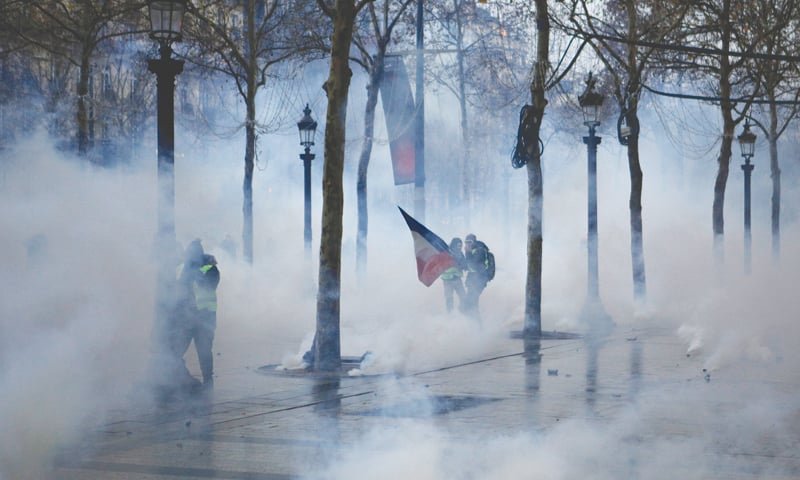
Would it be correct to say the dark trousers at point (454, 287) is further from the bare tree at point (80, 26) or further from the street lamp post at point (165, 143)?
the street lamp post at point (165, 143)

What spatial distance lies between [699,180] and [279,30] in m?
32.4

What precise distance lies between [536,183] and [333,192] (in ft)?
22.8

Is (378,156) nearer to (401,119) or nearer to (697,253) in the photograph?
(697,253)

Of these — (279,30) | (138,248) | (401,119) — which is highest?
(279,30)

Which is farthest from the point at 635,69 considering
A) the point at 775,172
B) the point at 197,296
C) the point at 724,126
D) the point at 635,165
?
the point at 197,296

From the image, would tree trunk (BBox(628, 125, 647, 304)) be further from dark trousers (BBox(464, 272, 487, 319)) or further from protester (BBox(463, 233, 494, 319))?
dark trousers (BBox(464, 272, 487, 319))

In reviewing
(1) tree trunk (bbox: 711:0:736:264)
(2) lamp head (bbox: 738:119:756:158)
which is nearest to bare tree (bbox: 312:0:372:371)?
(1) tree trunk (bbox: 711:0:736:264)

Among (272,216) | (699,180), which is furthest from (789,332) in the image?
(699,180)

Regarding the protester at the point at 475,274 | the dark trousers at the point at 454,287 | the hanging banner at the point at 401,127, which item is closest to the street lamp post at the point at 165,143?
the dark trousers at the point at 454,287

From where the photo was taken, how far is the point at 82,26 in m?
25.9

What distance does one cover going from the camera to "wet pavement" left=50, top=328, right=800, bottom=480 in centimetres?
833

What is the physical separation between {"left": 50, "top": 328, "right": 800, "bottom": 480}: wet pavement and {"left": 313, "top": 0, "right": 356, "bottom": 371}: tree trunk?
33.2 inches

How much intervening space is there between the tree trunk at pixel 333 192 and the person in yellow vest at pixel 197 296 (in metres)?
2.08

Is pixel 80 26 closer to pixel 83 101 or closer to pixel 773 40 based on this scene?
pixel 83 101
